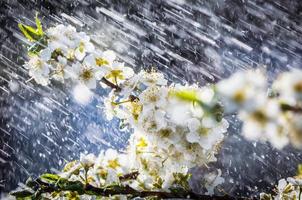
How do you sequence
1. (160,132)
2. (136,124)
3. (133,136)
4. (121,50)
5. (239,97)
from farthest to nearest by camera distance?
1. (121,50)
2. (133,136)
3. (136,124)
4. (160,132)
5. (239,97)

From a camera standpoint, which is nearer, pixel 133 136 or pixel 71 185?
pixel 71 185

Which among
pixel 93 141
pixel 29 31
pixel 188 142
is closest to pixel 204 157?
pixel 188 142

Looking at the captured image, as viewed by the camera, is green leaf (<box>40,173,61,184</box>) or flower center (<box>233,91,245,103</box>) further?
green leaf (<box>40,173,61,184</box>)

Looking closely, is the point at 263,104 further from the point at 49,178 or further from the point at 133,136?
the point at 133,136

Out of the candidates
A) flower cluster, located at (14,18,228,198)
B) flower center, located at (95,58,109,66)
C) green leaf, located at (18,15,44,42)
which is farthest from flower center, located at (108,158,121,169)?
green leaf, located at (18,15,44,42)

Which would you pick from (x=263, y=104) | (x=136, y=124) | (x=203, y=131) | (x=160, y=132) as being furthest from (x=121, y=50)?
(x=263, y=104)

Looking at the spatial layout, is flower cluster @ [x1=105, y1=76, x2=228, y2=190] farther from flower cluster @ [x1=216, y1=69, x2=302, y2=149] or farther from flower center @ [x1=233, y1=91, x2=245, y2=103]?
flower center @ [x1=233, y1=91, x2=245, y2=103]
